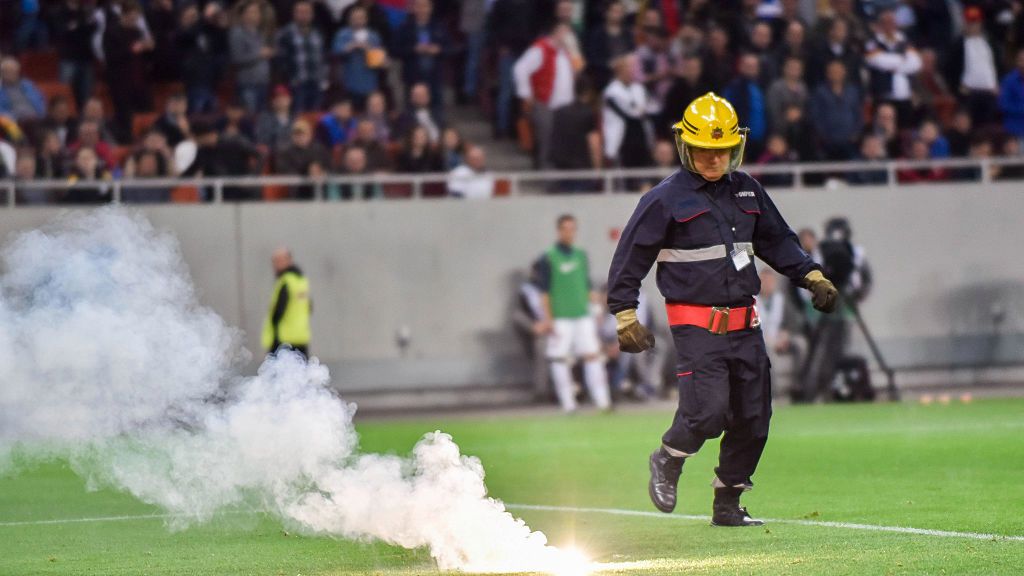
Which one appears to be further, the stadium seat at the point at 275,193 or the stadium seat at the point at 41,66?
the stadium seat at the point at 41,66

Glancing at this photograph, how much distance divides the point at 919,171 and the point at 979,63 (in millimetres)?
1934

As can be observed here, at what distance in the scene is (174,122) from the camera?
859 inches

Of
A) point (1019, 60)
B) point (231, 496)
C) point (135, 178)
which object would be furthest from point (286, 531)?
point (1019, 60)

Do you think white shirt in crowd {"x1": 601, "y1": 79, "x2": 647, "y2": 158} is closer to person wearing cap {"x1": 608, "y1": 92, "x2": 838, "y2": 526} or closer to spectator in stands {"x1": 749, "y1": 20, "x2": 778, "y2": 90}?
spectator in stands {"x1": 749, "y1": 20, "x2": 778, "y2": 90}

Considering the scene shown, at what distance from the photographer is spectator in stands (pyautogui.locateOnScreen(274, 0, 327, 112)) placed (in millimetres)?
22719

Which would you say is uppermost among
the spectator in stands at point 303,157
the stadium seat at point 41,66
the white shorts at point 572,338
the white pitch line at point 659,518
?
the stadium seat at point 41,66

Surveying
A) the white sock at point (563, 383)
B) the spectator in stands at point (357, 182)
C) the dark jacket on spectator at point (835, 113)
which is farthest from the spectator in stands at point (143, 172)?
the dark jacket on spectator at point (835, 113)

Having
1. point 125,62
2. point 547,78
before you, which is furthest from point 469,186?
point 125,62

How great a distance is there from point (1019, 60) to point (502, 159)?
751 cm

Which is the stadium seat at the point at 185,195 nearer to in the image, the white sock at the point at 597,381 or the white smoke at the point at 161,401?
the white sock at the point at 597,381

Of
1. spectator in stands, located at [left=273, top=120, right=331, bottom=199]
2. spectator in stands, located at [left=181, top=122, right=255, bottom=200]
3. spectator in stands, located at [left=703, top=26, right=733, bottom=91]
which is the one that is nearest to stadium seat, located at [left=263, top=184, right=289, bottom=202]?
spectator in stands, located at [left=273, top=120, right=331, bottom=199]

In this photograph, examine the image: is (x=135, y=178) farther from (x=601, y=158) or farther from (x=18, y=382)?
(x=18, y=382)

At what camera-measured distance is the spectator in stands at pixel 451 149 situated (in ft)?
75.2

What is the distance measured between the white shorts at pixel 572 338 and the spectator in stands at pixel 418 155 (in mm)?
2792
